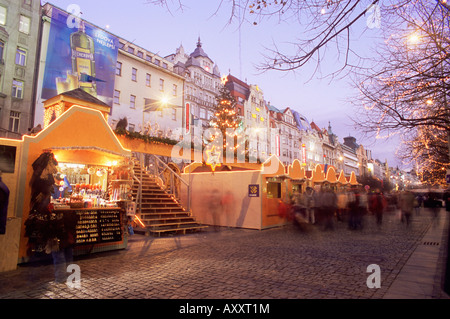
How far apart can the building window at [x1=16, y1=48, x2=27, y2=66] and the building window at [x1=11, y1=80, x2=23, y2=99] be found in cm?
168

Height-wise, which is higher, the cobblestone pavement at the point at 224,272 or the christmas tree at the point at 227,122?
the christmas tree at the point at 227,122

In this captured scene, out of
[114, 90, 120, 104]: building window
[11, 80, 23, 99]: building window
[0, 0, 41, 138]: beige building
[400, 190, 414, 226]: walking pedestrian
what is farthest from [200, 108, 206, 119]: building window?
[400, 190, 414, 226]: walking pedestrian

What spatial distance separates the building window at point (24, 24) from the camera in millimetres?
23859

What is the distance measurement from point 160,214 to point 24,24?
23384mm

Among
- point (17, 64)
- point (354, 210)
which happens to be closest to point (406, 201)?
point (354, 210)

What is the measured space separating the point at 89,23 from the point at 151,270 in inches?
1222

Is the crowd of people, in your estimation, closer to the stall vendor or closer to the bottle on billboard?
the stall vendor

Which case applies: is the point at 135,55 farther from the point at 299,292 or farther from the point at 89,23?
the point at 299,292

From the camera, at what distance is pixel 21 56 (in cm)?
2386

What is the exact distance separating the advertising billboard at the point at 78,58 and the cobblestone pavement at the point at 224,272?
22772 mm

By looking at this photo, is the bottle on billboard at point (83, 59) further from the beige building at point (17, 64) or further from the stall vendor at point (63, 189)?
the stall vendor at point (63, 189)

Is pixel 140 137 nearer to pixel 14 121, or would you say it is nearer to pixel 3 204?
pixel 3 204

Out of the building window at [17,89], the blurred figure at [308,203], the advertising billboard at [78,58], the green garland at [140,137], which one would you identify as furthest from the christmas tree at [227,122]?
the building window at [17,89]
